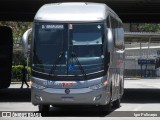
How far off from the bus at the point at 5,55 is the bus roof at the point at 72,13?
34.3 ft

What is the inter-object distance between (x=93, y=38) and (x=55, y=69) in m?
1.66

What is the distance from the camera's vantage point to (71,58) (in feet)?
61.4

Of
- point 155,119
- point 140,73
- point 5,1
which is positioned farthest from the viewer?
point 140,73

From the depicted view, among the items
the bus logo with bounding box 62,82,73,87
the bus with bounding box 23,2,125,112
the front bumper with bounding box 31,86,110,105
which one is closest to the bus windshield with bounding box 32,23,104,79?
the bus with bounding box 23,2,125,112

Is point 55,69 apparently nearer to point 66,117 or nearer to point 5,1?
point 66,117

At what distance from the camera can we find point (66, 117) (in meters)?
18.7

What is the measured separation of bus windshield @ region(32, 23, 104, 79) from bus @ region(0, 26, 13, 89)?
36.9 ft

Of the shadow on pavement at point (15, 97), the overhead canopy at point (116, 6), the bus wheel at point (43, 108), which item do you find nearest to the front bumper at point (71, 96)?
the bus wheel at point (43, 108)

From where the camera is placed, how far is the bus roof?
754 inches

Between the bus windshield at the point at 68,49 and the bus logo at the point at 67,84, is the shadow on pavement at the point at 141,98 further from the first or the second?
the bus logo at the point at 67,84

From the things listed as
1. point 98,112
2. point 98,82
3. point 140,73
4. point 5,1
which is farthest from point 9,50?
point 140,73

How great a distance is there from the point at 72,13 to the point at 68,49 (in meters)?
1.38

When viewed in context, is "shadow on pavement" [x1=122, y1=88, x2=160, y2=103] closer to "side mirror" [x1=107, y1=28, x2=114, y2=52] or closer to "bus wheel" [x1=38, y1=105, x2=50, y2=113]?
"bus wheel" [x1=38, y1=105, x2=50, y2=113]

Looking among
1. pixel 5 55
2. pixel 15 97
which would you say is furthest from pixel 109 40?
pixel 15 97
